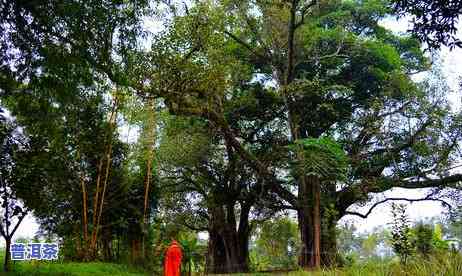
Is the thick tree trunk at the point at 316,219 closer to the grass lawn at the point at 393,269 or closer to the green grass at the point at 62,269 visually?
the green grass at the point at 62,269

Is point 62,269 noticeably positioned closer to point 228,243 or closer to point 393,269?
point 393,269

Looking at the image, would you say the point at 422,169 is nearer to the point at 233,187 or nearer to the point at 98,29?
the point at 233,187

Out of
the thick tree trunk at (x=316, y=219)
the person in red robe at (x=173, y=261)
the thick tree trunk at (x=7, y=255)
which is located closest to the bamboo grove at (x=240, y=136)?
the thick tree trunk at (x=316, y=219)

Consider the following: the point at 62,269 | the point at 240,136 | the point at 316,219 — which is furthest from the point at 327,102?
the point at 62,269

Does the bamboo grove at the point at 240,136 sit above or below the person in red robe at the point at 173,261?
above

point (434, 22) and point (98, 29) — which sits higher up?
point (98, 29)

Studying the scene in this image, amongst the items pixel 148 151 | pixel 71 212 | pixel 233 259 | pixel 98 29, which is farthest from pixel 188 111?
pixel 233 259

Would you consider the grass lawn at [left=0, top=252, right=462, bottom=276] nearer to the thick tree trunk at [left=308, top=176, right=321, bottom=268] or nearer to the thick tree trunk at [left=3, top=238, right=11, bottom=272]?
the thick tree trunk at [left=3, top=238, right=11, bottom=272]

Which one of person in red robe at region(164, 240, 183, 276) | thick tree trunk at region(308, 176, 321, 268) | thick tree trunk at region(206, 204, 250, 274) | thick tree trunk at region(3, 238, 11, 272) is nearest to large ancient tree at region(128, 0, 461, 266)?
thick tree trunk at region(308, 176, 321, 268)

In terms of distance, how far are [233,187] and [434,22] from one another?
13157mm

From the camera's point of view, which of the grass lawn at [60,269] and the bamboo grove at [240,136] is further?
the bamboo grove at [240,136]

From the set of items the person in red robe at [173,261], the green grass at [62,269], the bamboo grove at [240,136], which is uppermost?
the bamboo grove at [240,136]

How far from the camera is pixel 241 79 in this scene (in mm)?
15602

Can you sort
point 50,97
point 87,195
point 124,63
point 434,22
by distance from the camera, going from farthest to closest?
point 87,195, point 124,63, point 50,97, point 434,22
